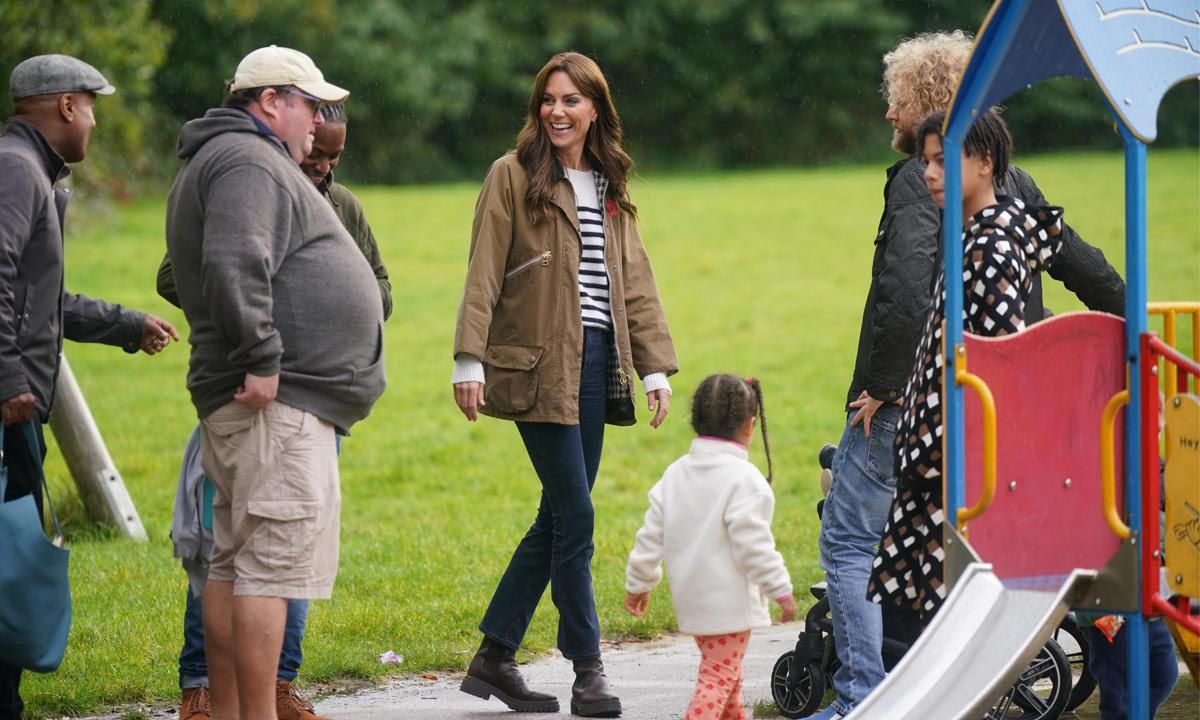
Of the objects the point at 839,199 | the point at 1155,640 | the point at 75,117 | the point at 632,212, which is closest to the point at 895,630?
the point at 1155,640

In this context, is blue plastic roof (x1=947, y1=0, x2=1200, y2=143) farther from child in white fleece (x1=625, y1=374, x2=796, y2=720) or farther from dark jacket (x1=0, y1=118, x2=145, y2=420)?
dark jacket (x1=0, y1=118, x2=145, y2=420)

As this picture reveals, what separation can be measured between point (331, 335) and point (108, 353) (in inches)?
489

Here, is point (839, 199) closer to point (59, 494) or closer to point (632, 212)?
point (59, 494)

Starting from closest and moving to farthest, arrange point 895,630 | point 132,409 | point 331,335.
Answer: point 331,335, point 895,630, point 132,409

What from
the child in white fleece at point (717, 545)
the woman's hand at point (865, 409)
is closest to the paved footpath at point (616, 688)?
the child in white fleece at point (717, 545)

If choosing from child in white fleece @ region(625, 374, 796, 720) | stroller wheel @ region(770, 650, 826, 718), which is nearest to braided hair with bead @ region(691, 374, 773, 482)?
child in white fleece @ region(625, 374, 796, 720)

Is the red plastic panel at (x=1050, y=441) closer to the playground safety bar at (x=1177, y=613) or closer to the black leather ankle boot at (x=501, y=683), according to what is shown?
the playground safety bar at (x=1177, y=613)

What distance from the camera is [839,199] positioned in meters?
28.8

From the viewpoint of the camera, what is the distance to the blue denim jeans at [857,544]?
17.1 ft

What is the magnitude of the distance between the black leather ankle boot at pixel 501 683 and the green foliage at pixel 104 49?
58.3 feet

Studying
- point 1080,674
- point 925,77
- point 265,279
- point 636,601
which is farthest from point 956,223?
point 1080,674

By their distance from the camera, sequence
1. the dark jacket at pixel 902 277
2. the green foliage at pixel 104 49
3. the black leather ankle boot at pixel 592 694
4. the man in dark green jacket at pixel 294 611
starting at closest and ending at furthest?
the dark jacket at pixel 902 277 < the man in dark green jacket at pixel 294 611 < the black leather ankle boot at pixel 592 694 < the green foliage at pixel 104 49

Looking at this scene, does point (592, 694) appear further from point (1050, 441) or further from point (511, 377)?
point (1050, 441)

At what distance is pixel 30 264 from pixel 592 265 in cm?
182
